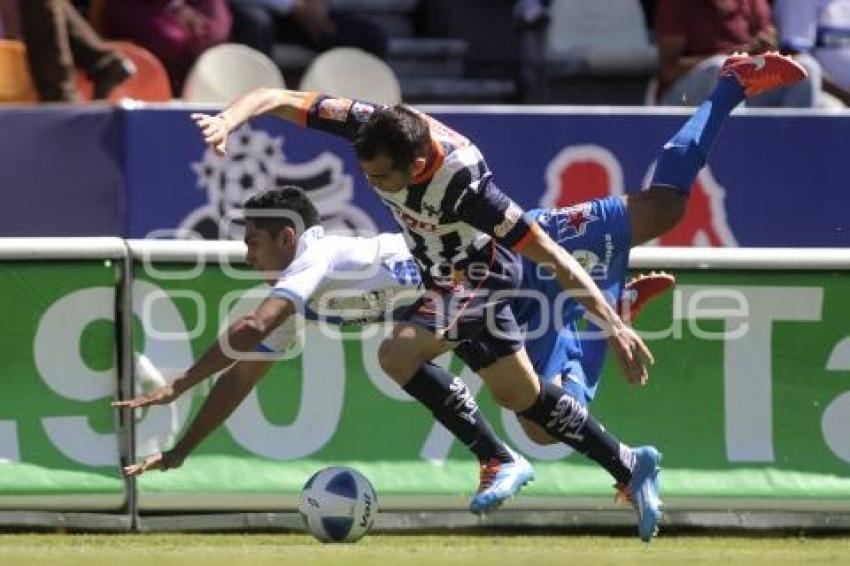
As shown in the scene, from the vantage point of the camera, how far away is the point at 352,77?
12375mm

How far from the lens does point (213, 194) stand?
11.3 meters

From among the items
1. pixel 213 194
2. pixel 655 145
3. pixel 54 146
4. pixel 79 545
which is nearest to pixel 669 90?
pixel 655 145

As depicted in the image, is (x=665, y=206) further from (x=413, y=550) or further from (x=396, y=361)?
(x=413, y=550)

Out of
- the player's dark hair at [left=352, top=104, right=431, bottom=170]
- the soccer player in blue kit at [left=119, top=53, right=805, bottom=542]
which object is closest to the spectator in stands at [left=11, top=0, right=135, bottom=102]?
the soccer player in blue kit at [left=119, top=53, right=805, bottom=542]

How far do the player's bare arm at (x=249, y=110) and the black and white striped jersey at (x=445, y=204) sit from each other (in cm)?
5

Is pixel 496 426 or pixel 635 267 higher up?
pixel 635 267

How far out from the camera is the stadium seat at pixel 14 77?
11617 millimetres

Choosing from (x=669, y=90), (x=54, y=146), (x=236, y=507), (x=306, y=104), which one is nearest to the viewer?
(x=306, y=104)

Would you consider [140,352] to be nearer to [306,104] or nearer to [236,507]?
[236,507]

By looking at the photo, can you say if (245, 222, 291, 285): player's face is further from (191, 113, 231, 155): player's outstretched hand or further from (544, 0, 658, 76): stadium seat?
(544, 0, 658, 76): stadium seat

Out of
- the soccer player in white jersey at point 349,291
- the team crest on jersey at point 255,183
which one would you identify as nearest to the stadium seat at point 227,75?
the team crest on jersey at point 255,183

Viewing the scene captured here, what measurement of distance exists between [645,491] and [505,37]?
7326 mm

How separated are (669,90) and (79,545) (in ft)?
18.2

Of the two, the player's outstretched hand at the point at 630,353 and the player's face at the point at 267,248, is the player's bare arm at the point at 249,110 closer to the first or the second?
the player's face at the point at 267,248
